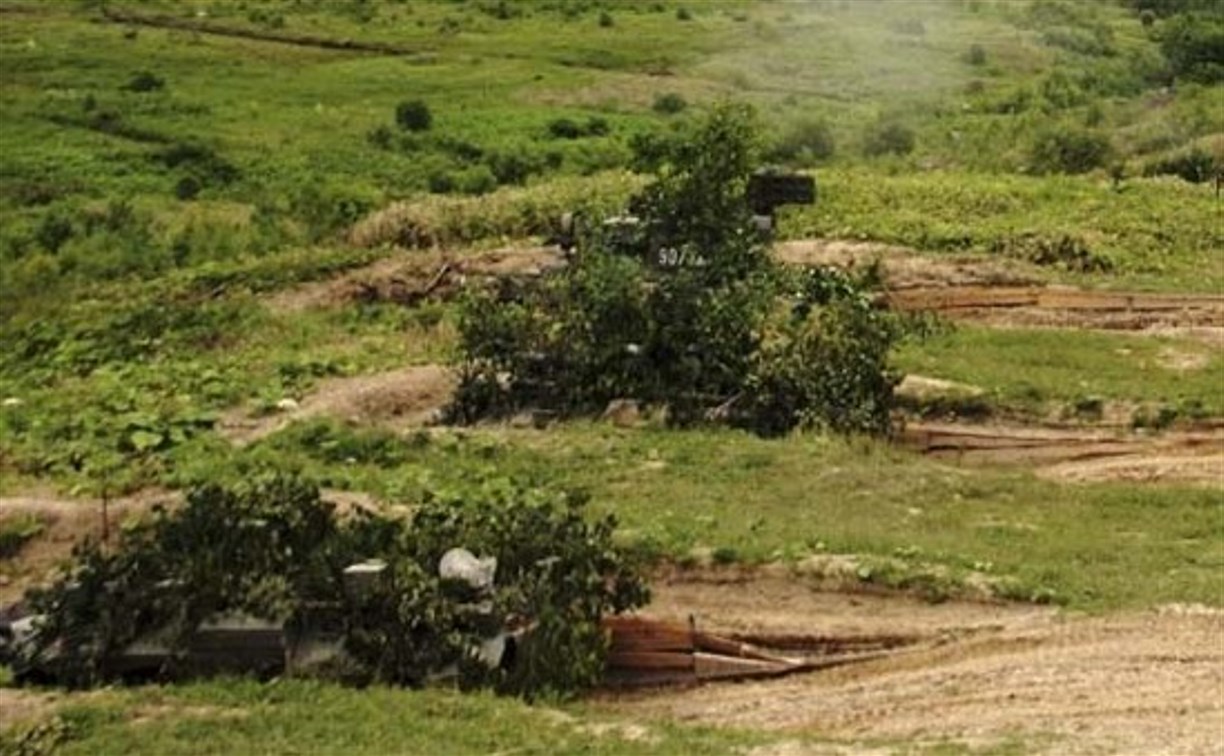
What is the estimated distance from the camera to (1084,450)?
57.1 ft

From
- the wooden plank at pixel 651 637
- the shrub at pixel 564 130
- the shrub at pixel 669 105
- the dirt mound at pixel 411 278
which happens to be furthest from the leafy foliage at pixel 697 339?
the shrub at pixel 669 105

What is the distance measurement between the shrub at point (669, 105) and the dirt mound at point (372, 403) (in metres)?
25.3

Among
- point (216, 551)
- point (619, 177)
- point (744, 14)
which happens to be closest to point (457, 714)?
point (216, 551)

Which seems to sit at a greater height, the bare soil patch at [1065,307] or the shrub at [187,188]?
the bare soil patch at [1065,307]

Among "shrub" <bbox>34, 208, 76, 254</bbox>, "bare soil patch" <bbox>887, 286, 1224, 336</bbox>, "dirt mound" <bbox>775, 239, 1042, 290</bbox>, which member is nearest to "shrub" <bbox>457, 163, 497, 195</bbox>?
"shrub" <bbox>34, 208, 76, 254</bbox>

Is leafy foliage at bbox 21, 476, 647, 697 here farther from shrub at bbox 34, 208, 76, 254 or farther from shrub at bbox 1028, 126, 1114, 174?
shrub at bbox 1028, 126, 1114, 174

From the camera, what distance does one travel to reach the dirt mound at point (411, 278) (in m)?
25.3

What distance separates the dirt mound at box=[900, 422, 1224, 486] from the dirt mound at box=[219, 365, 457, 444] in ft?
17.9

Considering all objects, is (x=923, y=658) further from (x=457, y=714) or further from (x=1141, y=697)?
(x=457, y=714)

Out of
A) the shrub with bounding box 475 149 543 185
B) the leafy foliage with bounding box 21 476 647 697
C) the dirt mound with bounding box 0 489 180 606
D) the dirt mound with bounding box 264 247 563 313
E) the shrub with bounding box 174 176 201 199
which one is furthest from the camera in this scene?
the shrub with bounding box 475 149 543 185

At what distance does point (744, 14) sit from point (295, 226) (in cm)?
3536

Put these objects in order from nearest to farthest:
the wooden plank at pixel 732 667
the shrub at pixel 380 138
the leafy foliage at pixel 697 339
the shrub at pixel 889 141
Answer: the wooden plank at pixel 732 667 < the leafy foliage at pixel 697 339 < the shrub at pixel 889 141 < the shrub at pixel 380 138

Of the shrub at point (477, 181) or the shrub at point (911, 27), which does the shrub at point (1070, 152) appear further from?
the shrub at point (911, 27)

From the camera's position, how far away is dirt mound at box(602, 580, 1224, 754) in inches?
416
